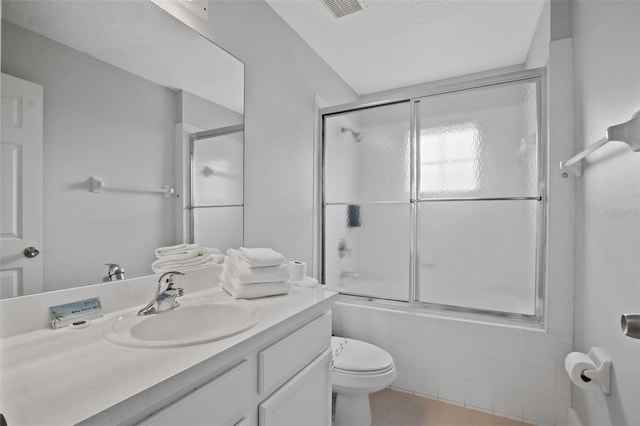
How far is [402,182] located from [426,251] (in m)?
0.50

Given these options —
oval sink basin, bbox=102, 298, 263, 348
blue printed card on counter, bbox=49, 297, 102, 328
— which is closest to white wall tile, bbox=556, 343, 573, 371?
oval sink basin, bbox=102, 298, 263, 348

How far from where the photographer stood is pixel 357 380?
150 cm

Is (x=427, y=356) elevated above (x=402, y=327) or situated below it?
below

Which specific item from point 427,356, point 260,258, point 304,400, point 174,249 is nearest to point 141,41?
point 174,249

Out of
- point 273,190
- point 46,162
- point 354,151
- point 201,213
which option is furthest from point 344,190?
point 46,162

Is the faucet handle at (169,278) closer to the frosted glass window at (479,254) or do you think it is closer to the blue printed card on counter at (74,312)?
the blue printed card on counter at (74,312)

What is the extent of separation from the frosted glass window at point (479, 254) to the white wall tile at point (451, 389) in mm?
442

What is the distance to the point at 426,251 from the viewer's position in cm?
207

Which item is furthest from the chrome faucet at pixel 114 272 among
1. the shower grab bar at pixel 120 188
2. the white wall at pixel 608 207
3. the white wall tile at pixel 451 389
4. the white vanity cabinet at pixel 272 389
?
the white wall tile at pixel 451 389

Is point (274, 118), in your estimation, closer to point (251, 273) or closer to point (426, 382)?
point (251, 273)

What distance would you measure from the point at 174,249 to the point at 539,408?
6.68ft

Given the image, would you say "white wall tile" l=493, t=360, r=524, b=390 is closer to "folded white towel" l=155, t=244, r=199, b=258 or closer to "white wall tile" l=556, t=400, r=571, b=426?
"white wall tile" l=556, t=400, r=571, b=426

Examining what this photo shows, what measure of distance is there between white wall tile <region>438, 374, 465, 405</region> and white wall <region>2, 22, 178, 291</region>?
5.81 ft

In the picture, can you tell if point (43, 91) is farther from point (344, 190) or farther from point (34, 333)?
point (344, 190)
